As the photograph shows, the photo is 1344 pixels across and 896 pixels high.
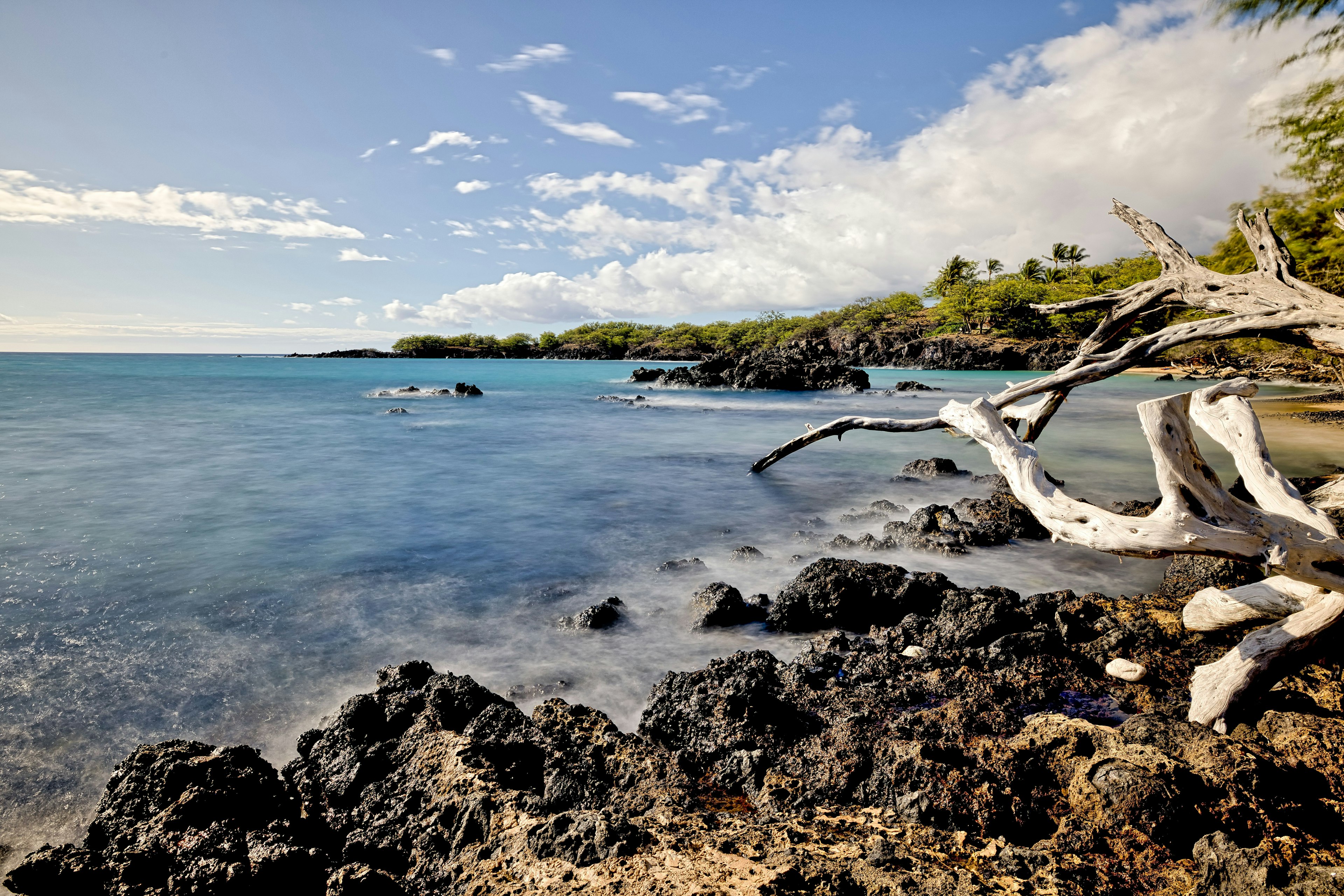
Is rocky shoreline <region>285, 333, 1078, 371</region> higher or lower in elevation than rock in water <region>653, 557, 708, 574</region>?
higher

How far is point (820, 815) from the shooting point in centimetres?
250

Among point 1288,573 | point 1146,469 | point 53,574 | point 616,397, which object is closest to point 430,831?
point 1288,573

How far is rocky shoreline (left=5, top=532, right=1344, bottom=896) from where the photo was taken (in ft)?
6.66

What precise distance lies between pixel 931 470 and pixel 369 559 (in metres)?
9.40

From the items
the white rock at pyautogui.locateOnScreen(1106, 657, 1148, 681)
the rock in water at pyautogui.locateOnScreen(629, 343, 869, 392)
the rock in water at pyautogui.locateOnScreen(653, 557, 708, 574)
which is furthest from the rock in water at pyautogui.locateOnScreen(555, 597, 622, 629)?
the rock in water at pyautogui.locateOnScreen(629, 343, 869, 392)

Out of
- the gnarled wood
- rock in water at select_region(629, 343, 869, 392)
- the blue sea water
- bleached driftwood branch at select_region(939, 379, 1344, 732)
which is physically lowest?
the blue sea water

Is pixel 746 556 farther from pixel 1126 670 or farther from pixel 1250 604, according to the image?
pixel 1250 604

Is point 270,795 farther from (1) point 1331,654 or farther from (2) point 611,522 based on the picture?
(2) point 611,522

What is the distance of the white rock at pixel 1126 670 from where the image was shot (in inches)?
142

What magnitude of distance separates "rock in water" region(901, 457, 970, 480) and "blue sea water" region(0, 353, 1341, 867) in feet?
1.91

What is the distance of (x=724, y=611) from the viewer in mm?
5070

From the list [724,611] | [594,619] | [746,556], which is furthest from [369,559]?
[724,611]

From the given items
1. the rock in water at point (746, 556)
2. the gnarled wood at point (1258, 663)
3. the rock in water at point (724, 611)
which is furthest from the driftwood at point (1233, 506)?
the rock in water at point (746, 556)

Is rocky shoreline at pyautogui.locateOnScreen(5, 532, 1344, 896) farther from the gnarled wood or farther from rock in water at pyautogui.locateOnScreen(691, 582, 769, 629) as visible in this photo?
rock in water at pyautogui.locateOnScreen(691, 582, 769, 629)
